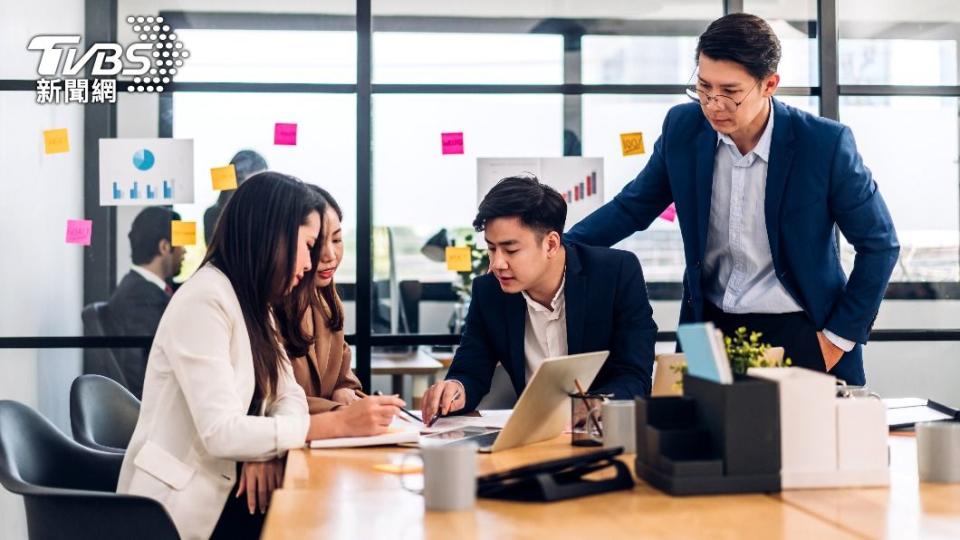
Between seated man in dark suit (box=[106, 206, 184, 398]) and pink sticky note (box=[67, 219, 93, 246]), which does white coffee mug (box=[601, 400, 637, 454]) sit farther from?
pink sticky note (box=[67, 219, 93, 246])

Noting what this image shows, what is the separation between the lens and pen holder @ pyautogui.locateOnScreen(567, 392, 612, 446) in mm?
2242

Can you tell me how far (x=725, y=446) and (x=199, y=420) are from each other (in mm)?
1015

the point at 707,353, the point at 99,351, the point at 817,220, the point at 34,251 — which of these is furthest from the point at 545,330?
the point at 34,251

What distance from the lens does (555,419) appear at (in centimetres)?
230

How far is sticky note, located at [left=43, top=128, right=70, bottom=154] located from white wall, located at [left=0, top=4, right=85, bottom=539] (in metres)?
0.02

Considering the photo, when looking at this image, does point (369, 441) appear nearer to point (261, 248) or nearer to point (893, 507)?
point (261, 248)

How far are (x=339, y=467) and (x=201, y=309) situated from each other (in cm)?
44

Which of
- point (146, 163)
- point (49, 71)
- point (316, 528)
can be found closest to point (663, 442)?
point (316, 528)

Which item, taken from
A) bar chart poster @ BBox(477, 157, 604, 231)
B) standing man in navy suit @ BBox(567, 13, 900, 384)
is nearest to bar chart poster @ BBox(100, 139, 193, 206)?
bar chart poster @ BBox(477, 157, 604, 231)

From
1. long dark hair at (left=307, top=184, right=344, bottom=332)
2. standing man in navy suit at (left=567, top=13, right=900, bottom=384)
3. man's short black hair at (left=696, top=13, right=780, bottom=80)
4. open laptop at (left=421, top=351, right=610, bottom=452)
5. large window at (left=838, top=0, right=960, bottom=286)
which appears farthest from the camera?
large window at (left=838, top=0, right=960, bottom=286)

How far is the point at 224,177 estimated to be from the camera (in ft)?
14.4

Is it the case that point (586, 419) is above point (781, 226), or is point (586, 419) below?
below

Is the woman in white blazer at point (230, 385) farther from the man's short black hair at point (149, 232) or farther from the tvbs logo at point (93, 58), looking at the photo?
the tvbs logo at point (93, 58)

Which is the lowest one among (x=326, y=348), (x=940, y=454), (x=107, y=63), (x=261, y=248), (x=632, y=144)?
(x=940, y=454)
